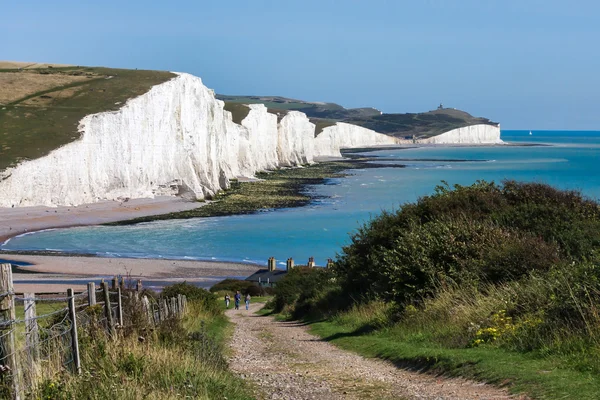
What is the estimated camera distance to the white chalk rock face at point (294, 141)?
496 ft

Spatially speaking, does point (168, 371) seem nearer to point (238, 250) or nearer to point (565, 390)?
point (565, 390)

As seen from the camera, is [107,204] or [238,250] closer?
[238,250]

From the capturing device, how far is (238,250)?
53.2m

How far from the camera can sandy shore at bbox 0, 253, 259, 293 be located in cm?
3924

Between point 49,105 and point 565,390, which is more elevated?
point 49,105

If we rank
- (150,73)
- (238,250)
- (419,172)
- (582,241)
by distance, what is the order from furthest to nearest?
(419,172), (150,73), (238,250), (582,241)

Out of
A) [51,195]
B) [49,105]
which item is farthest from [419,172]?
[51,195]

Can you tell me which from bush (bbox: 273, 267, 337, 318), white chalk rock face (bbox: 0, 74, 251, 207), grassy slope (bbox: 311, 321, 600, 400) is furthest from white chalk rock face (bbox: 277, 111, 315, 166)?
grassy slope (bbox: 311, 321, 600, 400)

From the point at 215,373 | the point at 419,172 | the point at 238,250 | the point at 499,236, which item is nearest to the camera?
the point at 215,373

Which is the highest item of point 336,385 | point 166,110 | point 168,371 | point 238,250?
point 166,110

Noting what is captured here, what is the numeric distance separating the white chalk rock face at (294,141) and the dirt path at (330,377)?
5371 inches

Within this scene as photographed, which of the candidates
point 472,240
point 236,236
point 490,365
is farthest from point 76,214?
point 490,365

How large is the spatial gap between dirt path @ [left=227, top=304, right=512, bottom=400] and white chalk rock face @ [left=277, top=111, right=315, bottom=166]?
13642 centimetres

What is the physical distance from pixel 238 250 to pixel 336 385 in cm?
4357
